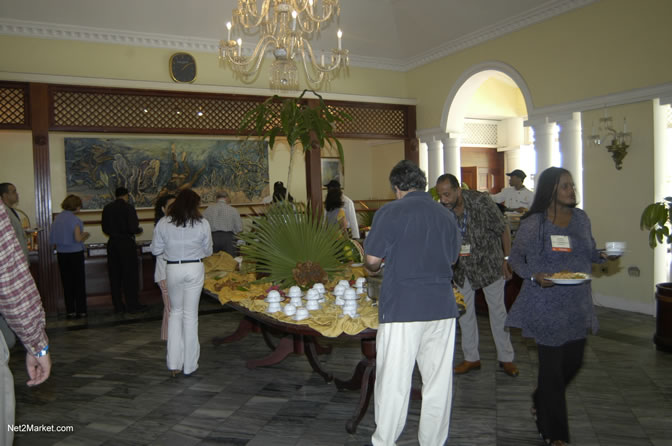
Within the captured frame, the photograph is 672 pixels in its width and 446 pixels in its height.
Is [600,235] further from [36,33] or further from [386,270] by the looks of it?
[36,33]

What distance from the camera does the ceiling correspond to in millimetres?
7184

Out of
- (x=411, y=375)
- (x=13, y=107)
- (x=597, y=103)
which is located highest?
(x=13, y=107)

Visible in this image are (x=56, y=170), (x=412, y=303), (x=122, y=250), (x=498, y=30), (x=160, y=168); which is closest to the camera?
(x=412, y=303)

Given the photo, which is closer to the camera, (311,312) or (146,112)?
(311,312)

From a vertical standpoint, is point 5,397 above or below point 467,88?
below

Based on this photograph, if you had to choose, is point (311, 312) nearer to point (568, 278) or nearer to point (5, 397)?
point (568, 278)

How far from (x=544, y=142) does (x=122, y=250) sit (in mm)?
6176

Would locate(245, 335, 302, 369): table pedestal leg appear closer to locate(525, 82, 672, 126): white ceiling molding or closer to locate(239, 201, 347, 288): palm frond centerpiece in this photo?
locate(239, 201, 347, 288): palm frond centerpiece

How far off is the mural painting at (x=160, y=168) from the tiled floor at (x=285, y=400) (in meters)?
4.53

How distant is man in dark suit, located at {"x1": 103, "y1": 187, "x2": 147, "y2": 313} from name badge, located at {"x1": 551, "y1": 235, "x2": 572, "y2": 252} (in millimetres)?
5848

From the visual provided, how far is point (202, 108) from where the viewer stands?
8367 millimetres

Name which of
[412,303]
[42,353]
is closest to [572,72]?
[412,303]

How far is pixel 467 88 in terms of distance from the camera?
8.83 metres

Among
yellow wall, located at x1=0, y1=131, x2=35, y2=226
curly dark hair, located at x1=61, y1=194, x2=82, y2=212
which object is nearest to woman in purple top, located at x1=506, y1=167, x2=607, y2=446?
curly dark hair, located at x1=61, y1=194, x2=82, y2=212
